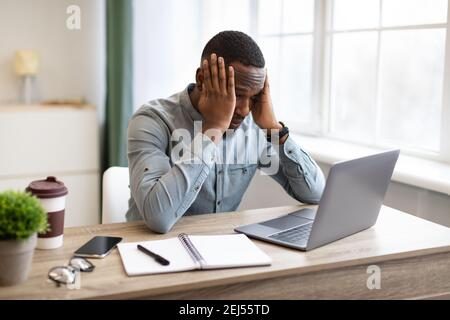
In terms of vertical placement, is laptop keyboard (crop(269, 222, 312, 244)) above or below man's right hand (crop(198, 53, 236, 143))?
below

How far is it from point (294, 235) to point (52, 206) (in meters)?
0.59

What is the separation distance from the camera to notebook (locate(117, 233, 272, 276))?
1.24 metres

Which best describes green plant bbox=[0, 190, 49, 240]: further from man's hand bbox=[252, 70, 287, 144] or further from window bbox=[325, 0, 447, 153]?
window bbox=[325, 0, 447, 153]

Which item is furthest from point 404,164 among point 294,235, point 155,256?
point 155,256

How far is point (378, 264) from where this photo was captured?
136 centimetres

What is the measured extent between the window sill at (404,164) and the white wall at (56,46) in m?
1.47

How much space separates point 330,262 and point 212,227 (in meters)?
0.38

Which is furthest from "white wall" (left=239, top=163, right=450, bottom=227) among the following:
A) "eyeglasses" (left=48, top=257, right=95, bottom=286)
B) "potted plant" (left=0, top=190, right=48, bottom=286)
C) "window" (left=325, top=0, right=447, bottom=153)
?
"potted plant" (left=0, top=190, right=48, bottom=286)

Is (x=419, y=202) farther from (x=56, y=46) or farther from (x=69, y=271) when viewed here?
(x=56, y=46)

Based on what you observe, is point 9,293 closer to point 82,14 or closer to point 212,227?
point 212,227

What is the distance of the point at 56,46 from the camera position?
3.58 m

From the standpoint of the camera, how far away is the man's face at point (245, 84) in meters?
1.63

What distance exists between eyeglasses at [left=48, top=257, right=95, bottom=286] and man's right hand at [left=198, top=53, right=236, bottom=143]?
530mm

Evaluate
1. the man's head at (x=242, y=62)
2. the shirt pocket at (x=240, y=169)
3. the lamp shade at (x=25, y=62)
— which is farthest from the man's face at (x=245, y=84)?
the lamp shade at (x=25, y=62)
